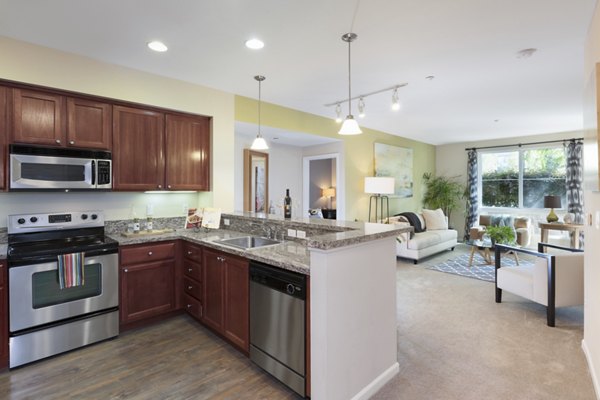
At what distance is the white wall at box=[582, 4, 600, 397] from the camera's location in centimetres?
197

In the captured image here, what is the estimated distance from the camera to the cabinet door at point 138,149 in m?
3.12

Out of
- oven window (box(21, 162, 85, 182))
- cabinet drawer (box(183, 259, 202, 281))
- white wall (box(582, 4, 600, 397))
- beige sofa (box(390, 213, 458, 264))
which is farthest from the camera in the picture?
beige sofa (box(390, 213, 458, 264))

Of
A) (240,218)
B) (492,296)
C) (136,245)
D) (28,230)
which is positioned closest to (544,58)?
(492,296)

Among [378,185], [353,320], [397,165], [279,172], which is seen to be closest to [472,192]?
[397,165]

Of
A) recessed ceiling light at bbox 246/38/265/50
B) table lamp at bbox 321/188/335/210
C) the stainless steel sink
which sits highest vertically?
recessed ceiling light at bbox 246/38/265/50

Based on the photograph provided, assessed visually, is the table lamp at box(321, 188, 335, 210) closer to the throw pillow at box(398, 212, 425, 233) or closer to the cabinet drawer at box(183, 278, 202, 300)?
the throw pillow at box(398, 212, 425, 233)

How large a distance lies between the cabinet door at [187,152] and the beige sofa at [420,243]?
333 cm

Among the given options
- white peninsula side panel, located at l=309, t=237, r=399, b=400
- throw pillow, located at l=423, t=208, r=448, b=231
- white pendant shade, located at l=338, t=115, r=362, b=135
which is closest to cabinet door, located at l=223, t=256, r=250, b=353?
white peninsula side panel, located at l=309, t=237, r=399, b=400

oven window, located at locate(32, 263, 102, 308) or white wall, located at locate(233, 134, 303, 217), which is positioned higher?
white wall, located at locate(233, 134, 303, 217)

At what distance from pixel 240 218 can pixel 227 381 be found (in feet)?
5.43

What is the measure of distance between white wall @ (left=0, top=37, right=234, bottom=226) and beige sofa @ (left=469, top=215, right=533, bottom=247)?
5.08m

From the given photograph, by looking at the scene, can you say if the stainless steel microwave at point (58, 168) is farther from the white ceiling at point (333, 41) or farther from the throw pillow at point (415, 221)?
the throw pillow at point (415, 221)

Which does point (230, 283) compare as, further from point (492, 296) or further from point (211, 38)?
point (492, 296)

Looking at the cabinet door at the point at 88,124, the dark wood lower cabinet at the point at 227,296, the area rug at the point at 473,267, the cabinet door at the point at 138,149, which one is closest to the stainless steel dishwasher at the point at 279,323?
the dark wood lower cabinet at the point at 227,296
